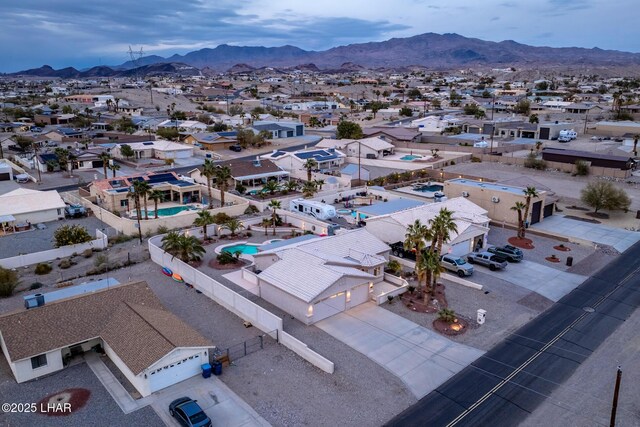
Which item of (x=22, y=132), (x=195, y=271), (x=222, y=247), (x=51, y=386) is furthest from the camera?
(x=22, y=132)

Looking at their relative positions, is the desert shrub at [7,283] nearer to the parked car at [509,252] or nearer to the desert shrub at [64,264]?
the desert shrub at [64,264]

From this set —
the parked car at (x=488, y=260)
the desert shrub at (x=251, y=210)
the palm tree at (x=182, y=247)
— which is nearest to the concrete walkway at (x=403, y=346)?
the parked car at (x=488, y=260)

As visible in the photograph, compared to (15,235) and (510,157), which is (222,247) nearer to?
(15,235)

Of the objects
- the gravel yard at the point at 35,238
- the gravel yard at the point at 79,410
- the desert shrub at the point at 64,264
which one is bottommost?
the gravel yard at the point at 79,410

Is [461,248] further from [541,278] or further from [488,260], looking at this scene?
[541,278]

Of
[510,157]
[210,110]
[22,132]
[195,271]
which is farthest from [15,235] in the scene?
[210,110]

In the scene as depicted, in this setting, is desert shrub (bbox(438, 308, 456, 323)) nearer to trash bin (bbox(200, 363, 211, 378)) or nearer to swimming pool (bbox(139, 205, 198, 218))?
trash bin (bbox(200, 363, 211, 378))

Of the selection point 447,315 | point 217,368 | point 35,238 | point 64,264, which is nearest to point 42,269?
point 64,264
